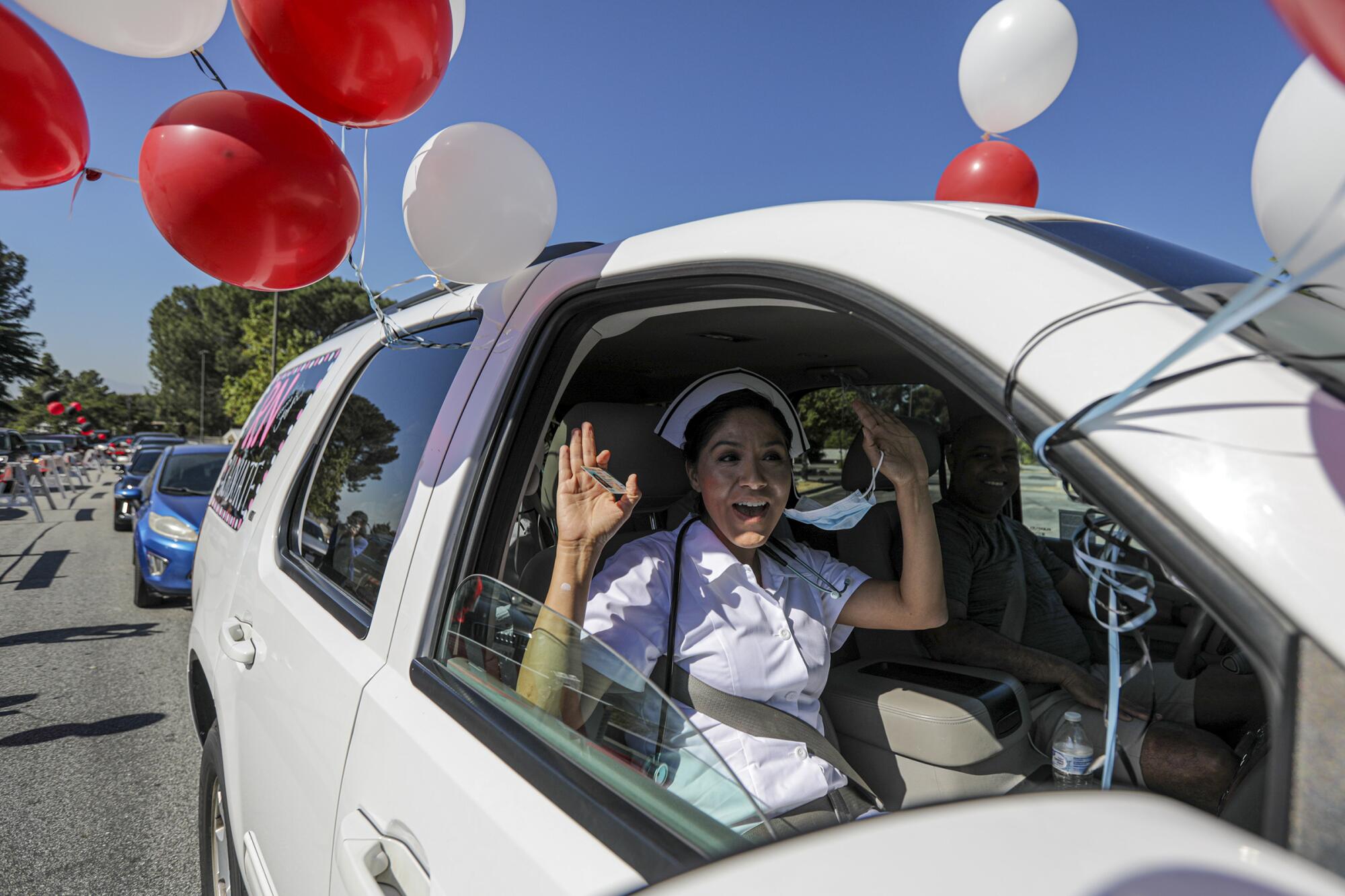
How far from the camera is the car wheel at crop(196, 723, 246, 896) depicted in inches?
83.1

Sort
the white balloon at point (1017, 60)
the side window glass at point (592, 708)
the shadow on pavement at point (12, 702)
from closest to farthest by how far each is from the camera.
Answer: the side window glass at point (592, 708) < the white balloon at point (1017, 60) < the shadow on pavement at point (12, 702)

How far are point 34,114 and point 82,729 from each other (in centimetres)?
402

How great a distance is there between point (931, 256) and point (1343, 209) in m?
0.38

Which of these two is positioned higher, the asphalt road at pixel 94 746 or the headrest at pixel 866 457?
the headrest at pixel 866 457

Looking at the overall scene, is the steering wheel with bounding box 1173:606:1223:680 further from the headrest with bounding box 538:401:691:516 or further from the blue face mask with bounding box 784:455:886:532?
the headrest with bounding box 538:401:691:516

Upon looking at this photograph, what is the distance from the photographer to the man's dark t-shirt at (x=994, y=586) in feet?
8.39

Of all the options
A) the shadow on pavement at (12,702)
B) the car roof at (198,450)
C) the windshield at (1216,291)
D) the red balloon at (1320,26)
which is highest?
the red balloon at (1320,26)

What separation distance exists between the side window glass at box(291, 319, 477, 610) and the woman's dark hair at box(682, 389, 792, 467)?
639 millimetres

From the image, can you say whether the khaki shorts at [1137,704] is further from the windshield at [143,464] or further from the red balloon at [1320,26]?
the windshield at [143,464]

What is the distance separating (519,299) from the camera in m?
1.60

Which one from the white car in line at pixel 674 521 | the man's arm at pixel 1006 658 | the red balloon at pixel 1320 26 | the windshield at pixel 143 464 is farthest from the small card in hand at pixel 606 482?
the windshield at pixel 143 464

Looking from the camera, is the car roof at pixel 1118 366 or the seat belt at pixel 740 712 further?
the seat belt at pixel 740 712

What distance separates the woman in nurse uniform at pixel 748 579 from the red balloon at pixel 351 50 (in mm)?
913

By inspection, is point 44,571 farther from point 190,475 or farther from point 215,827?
point 215,827
